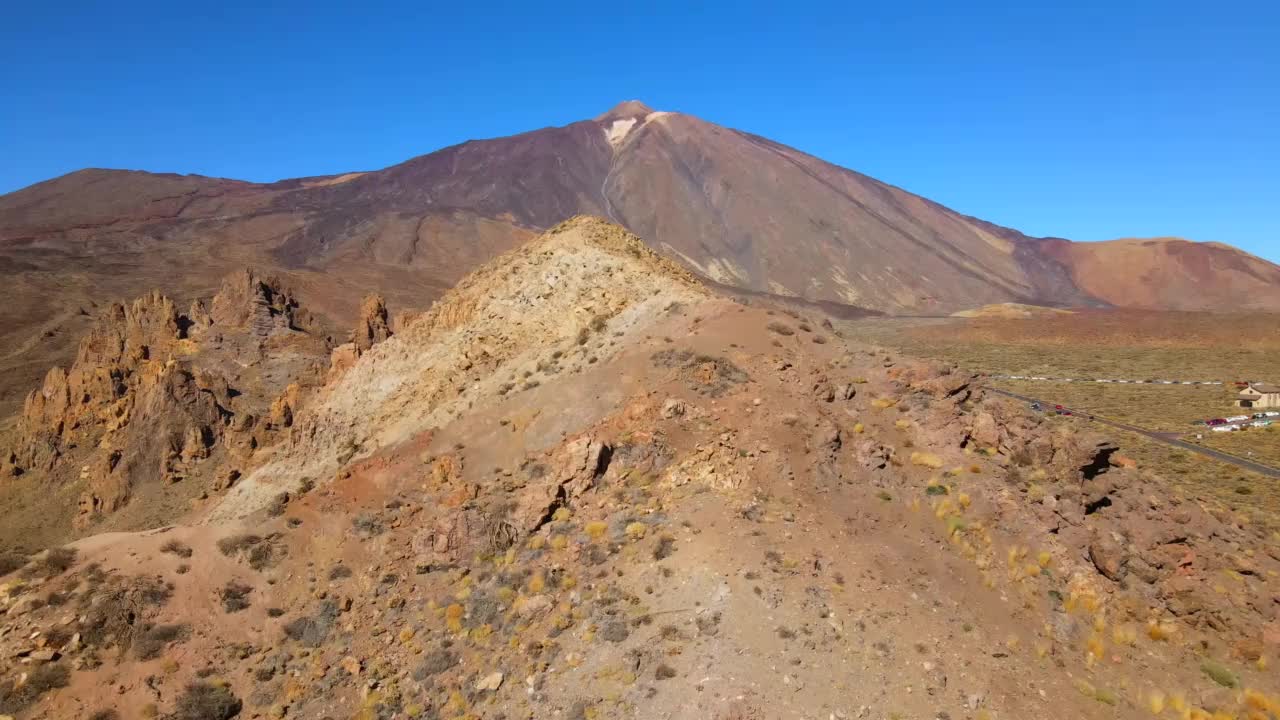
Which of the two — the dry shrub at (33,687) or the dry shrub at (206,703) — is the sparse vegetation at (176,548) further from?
the dry shrub at (206,703)

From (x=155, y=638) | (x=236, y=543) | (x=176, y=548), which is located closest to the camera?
(x=155, y=638)

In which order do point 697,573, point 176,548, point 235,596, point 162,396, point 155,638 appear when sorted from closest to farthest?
point 697,573 < point 155,638 < point 235,596 < point 176,548 < point 162,396

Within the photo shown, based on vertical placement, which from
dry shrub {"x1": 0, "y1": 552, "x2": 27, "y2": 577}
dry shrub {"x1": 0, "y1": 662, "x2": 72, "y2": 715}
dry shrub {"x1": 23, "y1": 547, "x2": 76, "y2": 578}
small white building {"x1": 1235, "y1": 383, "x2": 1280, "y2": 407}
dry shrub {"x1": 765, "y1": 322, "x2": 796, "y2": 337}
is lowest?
dry shrub {"x1": 0, "y1": 662, "x2": 72, "y2": 715}

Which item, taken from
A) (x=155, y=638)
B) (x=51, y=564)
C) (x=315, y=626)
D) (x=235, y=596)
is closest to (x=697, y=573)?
(x=315, y=626)

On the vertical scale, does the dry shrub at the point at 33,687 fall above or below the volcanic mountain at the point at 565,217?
below

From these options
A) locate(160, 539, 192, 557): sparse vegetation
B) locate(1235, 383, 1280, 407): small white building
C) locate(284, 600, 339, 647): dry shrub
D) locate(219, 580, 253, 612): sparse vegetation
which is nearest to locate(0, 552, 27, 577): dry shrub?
locate(160, 539, 192, 557): sparse vegetation

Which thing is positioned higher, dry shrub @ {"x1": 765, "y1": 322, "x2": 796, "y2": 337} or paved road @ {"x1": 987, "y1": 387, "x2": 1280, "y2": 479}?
dry shrub @ {"x1": 765, "y1": 322, "x2": 796, "y2": 337}

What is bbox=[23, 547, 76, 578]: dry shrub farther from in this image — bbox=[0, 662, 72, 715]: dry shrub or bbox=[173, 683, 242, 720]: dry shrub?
bbox=[173, 683, 242, 720]: dry shrub

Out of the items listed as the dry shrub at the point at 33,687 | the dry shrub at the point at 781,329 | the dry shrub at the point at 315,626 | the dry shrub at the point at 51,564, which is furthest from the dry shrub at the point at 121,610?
the dry shrub at the point at 781,329

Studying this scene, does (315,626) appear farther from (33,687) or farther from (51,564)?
(51,564)
